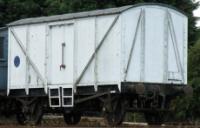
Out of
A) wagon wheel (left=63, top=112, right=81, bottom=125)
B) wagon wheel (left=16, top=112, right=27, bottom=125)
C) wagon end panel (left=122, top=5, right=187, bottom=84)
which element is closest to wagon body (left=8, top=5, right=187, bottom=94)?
wagon end panel (left=122, top=5, right=187, bottom=84)

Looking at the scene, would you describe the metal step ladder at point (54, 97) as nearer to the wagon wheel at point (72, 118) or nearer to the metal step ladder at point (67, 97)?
the metal step ladder at point (67, 97)

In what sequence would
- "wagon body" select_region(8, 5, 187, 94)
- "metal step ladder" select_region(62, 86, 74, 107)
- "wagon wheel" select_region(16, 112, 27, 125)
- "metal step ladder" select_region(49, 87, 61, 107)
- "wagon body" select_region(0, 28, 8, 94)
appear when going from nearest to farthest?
"wagon body" select_region(8, 5, 187, 94) < "metal step ladder" select_region(62, 86, 74, 107) < "metal step ladder" select_region(49, 87, 61, 107) < "wagon body" select_region(0, 28, 8, 94) < "wagon wheel" select_region(16, 112, 27, 125)

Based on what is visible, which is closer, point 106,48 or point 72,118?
point 106,48

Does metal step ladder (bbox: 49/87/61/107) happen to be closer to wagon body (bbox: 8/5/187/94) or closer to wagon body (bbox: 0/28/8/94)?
wagon body (bbox: 8/5/187/94)

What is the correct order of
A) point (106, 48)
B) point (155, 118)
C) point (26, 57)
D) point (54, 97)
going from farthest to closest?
point (26, 57)
point (155, 118)
point (54, 97)
point (106, 48)

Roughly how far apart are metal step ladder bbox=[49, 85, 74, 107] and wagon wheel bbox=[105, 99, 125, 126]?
1.61 m

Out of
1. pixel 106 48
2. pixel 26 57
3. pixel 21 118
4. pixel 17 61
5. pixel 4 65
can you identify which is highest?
pixel 106 48

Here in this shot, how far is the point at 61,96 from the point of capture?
20219mm

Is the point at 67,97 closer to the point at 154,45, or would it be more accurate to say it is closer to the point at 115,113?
the point at 115,113

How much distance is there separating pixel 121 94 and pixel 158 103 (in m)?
1.73

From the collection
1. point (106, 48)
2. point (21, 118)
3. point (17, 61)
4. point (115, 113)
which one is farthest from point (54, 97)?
point (21, 118)

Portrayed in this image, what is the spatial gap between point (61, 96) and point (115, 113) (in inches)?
89.2

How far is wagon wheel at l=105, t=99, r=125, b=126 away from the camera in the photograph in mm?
18625

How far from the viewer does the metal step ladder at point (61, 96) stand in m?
20.0
